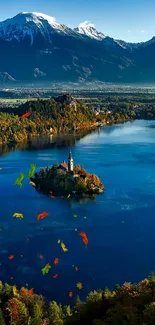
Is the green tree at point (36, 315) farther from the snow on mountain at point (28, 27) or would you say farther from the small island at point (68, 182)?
the snow on mountain at point (28, 27)

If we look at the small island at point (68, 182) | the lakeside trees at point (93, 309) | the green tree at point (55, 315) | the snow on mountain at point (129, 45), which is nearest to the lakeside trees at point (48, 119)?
the small island at point (68, 182)

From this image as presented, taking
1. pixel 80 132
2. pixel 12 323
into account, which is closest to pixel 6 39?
pixel 80 132

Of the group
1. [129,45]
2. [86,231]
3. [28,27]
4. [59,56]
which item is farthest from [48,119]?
[129,45]

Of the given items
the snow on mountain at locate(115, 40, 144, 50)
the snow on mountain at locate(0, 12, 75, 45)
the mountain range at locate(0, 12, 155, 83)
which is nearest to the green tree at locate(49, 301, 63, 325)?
the mountain range at locate(0, 12, 155, 83)

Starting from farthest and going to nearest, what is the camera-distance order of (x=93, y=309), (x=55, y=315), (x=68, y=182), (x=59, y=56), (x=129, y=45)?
1. (x=129, y=45)
2. (x=59, y=56)
3. (x=68, y=182)
4. (x=55, y=315)
5. (x=93, y=309)

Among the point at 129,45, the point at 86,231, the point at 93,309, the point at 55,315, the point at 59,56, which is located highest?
the point at 129,45

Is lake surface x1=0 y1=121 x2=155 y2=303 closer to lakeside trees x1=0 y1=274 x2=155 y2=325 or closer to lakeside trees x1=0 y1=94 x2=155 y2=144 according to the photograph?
lakeside trees x1=0 y1=274 x2=155 y2=325

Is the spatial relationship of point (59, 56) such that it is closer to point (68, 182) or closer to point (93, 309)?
point (68, 182)
